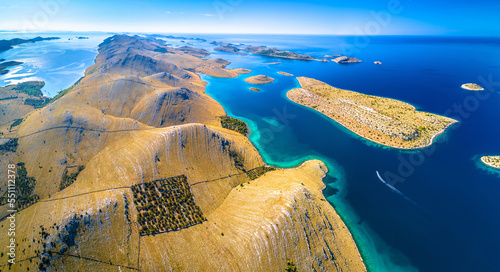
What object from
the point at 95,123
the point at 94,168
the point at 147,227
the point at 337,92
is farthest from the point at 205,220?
the point at 337,92

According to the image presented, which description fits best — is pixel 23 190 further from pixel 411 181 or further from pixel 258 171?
pixel 411 181

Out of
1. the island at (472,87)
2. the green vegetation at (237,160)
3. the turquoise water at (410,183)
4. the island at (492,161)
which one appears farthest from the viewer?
the island at (472,87)

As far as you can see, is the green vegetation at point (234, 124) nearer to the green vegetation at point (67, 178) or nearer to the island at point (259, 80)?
the green vegetation at point (67, 178)

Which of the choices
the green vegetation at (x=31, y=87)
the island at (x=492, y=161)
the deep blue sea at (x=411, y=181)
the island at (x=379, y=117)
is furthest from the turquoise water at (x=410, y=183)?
the green vegetation at (x=31, y=87)

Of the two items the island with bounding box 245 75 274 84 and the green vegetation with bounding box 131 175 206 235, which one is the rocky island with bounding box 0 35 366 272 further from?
the island with bounding box 245 75 274 84

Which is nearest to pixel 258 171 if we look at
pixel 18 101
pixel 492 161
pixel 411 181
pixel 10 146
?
pixel 411 181

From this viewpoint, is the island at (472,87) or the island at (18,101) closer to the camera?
the island at (18,101)

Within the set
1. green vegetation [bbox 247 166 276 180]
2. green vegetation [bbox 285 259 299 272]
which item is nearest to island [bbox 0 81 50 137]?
green vegetation [bbox 247 166 276 180]
